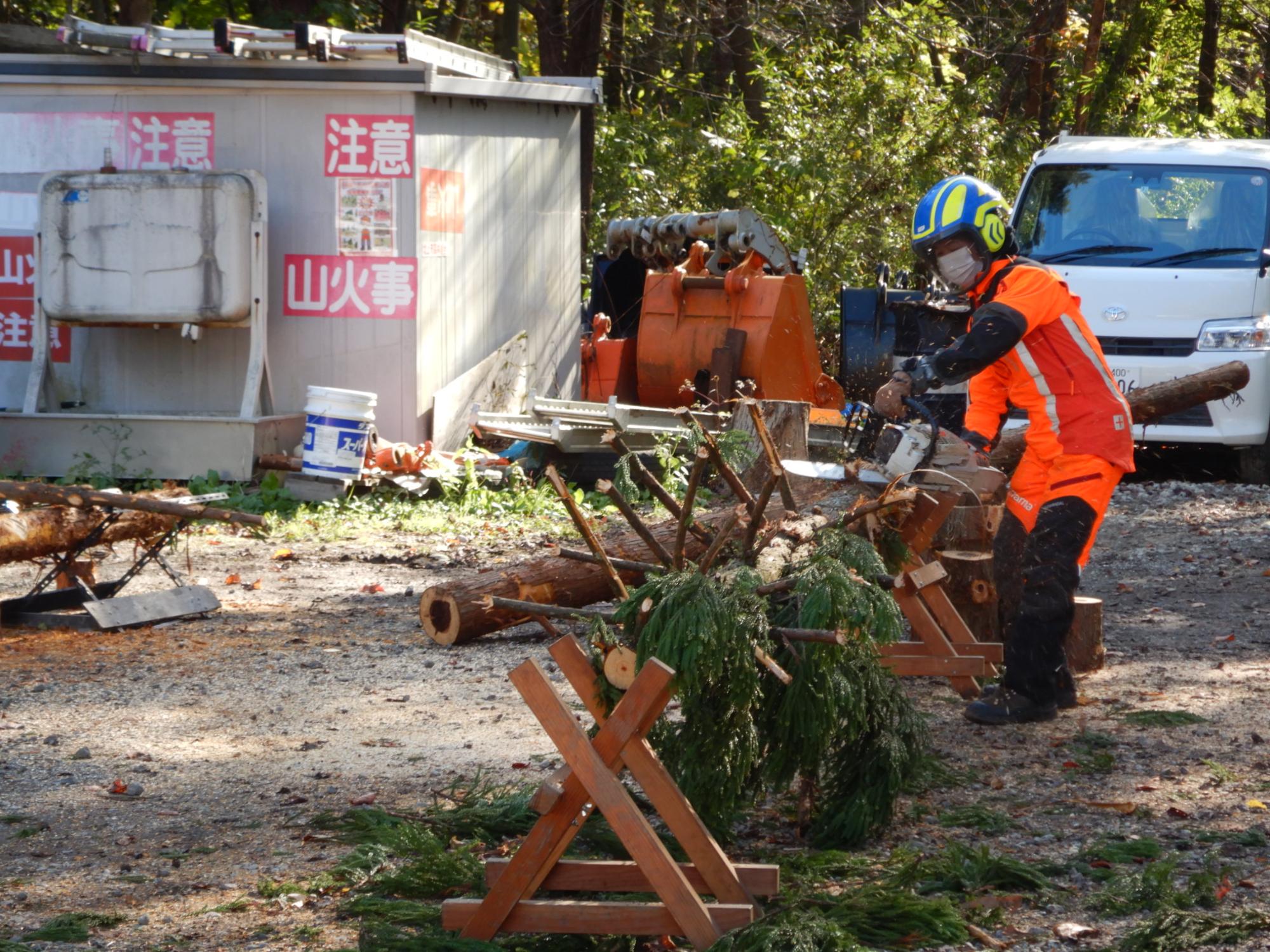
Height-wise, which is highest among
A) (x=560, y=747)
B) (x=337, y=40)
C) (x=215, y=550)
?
(x=337, y=40)

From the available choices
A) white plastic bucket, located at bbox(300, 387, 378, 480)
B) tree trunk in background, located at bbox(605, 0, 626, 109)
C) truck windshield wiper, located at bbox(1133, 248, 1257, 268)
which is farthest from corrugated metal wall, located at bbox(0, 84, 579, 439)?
tree trunk in background, located at bbox(605, 0, 626, 109)

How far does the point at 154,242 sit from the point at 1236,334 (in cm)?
776

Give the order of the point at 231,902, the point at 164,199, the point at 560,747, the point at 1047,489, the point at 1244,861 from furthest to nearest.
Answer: the point at 164,199 → the point at 1047,489 → the point at 1244,861 → the point at 231,902 → the point at 560,747

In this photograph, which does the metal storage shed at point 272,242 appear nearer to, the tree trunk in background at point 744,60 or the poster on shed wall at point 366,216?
the poster on shed wall at point 366,216

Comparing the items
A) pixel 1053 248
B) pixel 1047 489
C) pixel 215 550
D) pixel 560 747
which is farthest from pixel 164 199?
pixel 560 747

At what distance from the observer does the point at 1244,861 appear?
4473 millimetres

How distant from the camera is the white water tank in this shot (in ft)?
35.7

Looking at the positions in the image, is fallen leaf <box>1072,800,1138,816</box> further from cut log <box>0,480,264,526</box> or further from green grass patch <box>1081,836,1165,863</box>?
cut log <box>0,480,264,526</box>

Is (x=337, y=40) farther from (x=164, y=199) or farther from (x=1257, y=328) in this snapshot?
(x=1257, y=328)

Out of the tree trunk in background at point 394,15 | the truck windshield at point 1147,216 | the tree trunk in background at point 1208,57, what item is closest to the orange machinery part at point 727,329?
the truck windshield at point 1147,216

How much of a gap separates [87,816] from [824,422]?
282 inches

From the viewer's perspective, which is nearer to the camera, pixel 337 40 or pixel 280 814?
pixel 280 814

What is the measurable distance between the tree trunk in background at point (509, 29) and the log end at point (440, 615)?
1371 centimetres

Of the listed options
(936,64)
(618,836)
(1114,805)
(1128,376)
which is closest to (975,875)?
(1114,805)
